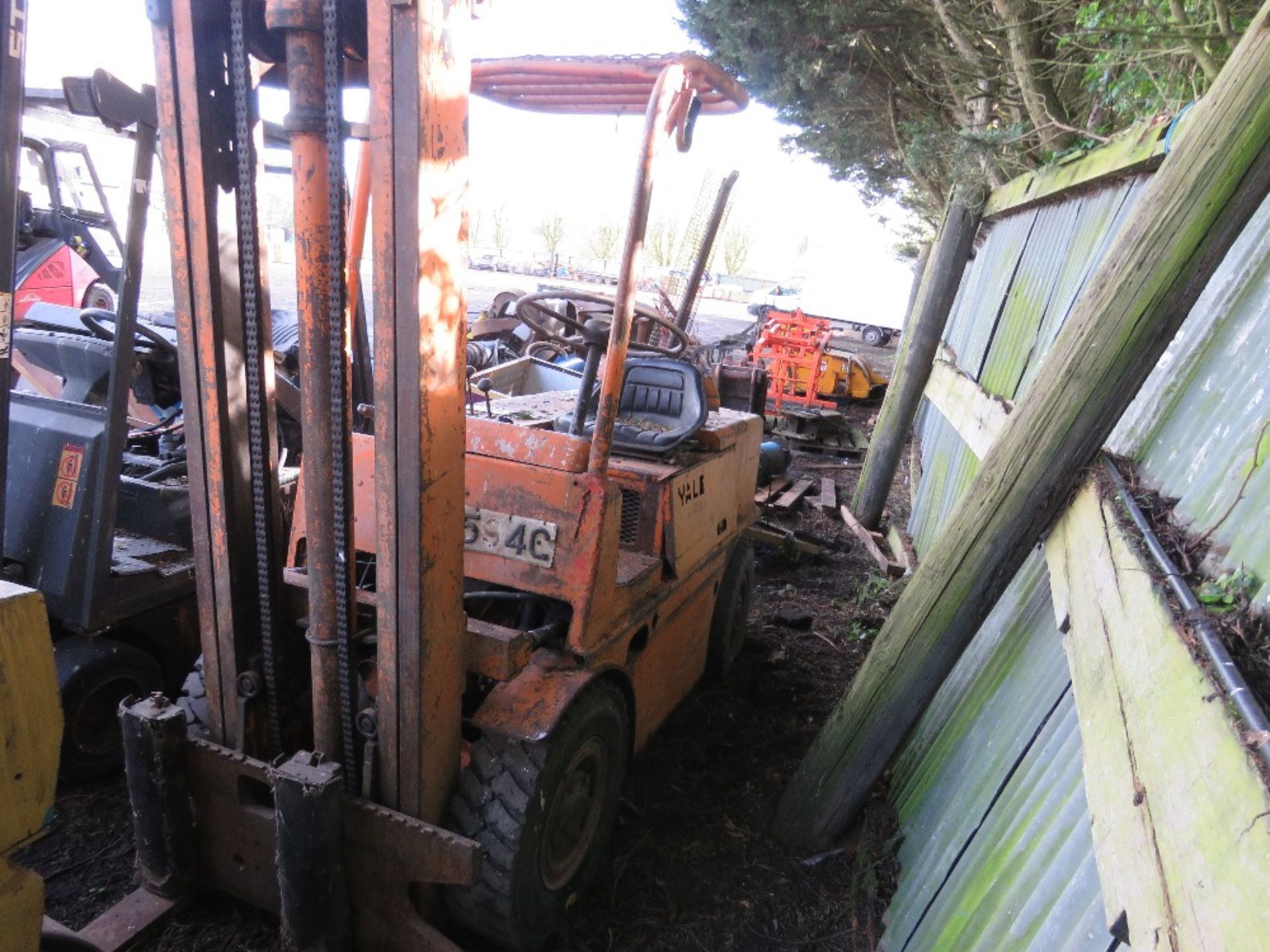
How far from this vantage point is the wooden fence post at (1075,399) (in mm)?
1919

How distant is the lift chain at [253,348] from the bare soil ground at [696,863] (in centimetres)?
88

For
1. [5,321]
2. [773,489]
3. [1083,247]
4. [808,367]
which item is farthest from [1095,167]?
[808,367]

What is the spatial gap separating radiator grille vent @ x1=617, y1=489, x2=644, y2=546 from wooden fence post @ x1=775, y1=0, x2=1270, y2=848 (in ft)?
3.55

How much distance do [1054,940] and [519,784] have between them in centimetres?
147

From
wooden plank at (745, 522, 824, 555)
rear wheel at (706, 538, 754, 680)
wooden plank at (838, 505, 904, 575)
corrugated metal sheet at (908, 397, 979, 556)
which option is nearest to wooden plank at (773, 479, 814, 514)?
wooden plank at (838, 505, 904, 575)

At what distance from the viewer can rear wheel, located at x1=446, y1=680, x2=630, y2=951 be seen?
2.42m

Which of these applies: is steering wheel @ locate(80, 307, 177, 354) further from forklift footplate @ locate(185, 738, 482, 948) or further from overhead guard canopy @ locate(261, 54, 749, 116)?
forklift footplate @ locate(185, 738, 482, 948)

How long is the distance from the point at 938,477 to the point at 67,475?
5503 millimetres

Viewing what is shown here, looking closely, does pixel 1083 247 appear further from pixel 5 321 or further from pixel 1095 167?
pixel 5 321

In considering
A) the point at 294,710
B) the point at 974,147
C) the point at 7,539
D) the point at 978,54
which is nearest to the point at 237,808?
the point at 294,710

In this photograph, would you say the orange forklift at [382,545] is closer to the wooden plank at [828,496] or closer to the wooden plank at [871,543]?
the wooden plank at [871,543]

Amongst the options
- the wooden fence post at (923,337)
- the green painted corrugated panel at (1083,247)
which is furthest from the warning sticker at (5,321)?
the wooden fence post at (923,337)

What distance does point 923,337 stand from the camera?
6.61 meters

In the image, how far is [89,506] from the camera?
10.4 ft
